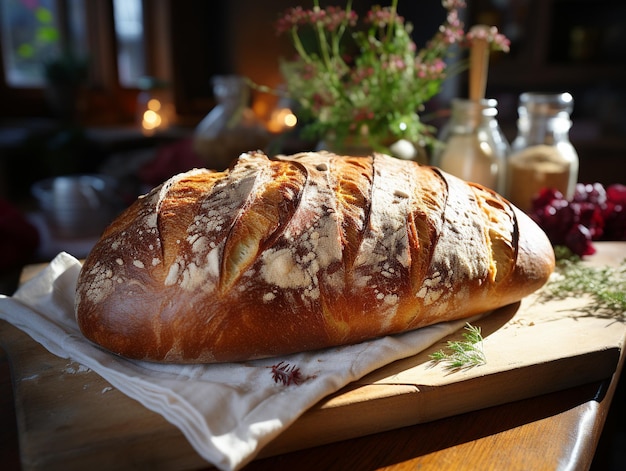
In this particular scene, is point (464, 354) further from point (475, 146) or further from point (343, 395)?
point (475, 146)

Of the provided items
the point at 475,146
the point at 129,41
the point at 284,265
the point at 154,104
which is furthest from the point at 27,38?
the point at 284,265

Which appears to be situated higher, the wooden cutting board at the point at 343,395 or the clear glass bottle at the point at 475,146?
the clear glass bottle at the point at 475,146

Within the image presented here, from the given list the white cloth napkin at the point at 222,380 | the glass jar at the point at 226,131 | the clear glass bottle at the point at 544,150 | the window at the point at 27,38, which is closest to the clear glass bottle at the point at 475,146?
the clear glass bottle at the point at 544,150

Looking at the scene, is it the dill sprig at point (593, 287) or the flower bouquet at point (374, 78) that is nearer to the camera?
the dill sprig at point (593, 287)

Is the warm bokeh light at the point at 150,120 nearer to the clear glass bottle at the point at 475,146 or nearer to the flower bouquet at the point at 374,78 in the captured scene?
the flower bouquet at the point at 374,78

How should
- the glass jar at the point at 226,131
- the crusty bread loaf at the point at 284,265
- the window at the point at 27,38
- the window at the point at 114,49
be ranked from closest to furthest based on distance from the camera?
the crusty bread loaf at the point at 284,265 → the glass jar at the point at 226,131 → the window at the point at 27,38 → the window at the point at 114,49

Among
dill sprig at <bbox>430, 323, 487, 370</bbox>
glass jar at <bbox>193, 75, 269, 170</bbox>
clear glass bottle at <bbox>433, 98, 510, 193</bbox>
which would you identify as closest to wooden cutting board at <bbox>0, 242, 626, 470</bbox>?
dill sprig at <bbox>430, 323, 487, 370</bbox>

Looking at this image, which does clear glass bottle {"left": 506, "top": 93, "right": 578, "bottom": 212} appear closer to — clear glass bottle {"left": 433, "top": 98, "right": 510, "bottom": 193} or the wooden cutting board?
clear glass bottle {"left": 433, "top": 98, "right": 510, "bottom": 193}
